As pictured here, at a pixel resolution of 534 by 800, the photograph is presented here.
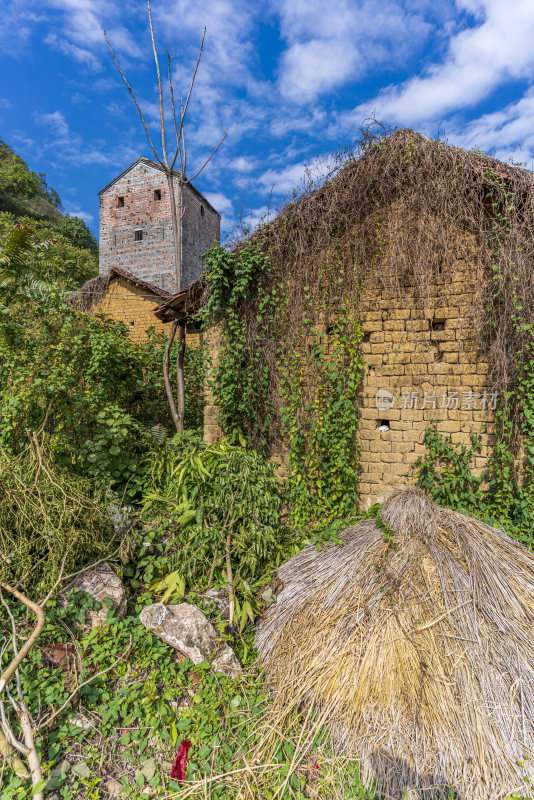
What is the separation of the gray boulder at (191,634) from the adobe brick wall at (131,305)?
8.44 metres

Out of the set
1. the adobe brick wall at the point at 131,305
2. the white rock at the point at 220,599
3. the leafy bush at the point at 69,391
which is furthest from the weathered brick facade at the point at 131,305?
the white rock at the point at 220,599

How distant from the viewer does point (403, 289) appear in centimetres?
450

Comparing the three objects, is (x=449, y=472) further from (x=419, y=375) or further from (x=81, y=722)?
(x=81, y=722)

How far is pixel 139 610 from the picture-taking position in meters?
3.37

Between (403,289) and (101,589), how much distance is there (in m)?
4.46

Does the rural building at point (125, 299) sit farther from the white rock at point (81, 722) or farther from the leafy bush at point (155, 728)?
the white rock at point (81, 722)

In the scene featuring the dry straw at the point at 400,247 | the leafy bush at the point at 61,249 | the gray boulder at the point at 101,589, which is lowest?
the gray boulder at the point at 101,589

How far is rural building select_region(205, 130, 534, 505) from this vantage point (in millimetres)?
4148

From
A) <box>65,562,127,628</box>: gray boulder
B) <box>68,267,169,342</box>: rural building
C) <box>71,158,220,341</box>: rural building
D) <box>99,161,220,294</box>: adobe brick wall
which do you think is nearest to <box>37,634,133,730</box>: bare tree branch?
<box>65,562,127,628</box>: gray boulder

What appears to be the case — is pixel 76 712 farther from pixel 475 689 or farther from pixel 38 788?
pixel 475 689

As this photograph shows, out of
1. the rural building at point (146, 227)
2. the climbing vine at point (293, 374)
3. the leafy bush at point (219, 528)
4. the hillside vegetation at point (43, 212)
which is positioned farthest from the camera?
the hillside vegetation at point (43, 212)

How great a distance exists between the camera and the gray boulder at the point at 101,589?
124 inches

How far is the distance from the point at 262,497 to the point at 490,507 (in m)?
2.52

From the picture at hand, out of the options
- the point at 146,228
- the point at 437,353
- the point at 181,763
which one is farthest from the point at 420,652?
the point at 146,228
